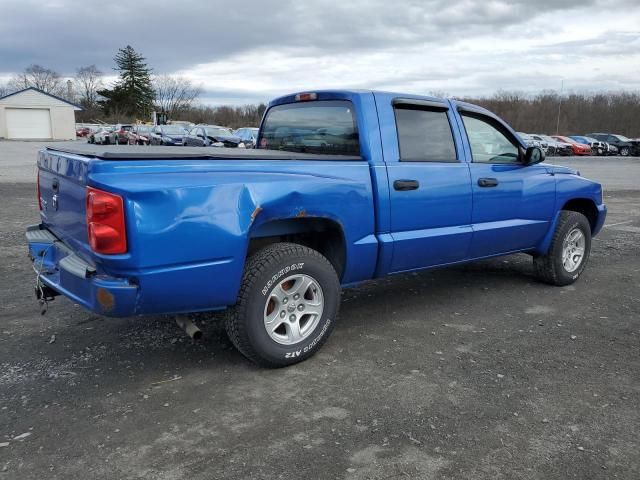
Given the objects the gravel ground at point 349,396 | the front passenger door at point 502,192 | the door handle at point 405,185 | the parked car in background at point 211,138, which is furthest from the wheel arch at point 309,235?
the parked car in background at point 211,138

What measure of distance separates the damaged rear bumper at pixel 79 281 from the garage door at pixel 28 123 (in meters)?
57.1

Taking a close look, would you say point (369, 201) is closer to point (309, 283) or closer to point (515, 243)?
point (309, 283)

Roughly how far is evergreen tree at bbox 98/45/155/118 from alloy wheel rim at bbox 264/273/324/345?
81.8 m

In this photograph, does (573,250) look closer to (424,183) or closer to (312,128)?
(424,183)

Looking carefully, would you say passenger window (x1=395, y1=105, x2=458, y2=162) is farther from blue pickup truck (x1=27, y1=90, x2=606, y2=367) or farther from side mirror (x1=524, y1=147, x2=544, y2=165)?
side mirror (x1=524, y1=147, x2=544, y2=165)

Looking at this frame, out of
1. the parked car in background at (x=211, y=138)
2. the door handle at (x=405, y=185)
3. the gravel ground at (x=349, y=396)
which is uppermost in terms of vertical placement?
the parked car in background at (x=211, y=138)

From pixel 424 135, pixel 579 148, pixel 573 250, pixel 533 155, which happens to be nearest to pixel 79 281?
pixel 424 135

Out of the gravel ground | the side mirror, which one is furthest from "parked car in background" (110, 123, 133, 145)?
the side mirror

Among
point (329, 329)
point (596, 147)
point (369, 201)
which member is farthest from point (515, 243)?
point (596, 147)

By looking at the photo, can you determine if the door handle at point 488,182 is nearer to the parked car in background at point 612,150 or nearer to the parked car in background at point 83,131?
the parked car in background at point 612,150

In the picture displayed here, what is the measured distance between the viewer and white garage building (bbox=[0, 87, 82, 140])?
53.2m

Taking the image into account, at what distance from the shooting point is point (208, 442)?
295 cm

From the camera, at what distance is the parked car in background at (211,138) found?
34119mm

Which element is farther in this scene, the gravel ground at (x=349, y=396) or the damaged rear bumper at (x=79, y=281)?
the damaged rear bumper at (x=79, y=281)
